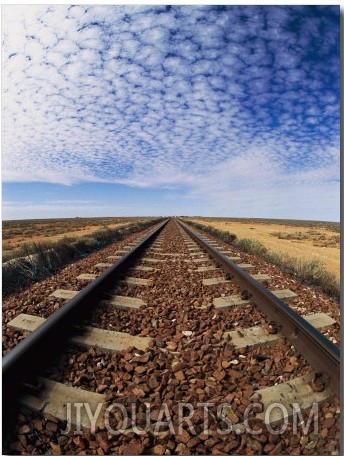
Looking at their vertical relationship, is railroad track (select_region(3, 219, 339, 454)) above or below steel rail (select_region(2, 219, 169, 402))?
below

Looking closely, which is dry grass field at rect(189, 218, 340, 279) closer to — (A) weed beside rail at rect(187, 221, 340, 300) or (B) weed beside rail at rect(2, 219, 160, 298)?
(A) weed beside rail at rect(187, 221, 340, 300)

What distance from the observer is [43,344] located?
2742mm

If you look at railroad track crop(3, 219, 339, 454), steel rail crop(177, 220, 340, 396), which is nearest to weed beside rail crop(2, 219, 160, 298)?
railroad track crop(3, 219, 339, 454)

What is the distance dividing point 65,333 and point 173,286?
2.02 metres

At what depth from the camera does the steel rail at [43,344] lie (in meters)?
2.27

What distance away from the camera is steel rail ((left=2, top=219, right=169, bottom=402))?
7.44 feet

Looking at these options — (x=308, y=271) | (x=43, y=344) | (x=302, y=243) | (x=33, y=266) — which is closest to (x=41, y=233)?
(x=302, y=243)

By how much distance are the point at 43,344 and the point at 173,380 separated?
1.11 metres

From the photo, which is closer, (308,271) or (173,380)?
(173,380)

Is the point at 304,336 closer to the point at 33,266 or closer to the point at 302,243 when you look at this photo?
the point at 33,266

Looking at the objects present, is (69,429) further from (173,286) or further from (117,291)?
(173,286)

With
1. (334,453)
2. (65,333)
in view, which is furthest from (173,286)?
(334,453)

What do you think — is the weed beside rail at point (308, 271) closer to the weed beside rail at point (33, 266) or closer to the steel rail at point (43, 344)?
the steel rail at point (43, 344)

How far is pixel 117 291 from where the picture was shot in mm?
4621
